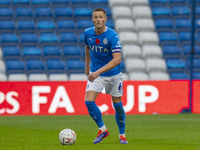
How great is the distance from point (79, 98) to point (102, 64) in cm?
722

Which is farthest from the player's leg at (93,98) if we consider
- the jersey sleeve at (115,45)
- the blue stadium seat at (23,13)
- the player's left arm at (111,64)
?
the blue stadium seat at (23,13)

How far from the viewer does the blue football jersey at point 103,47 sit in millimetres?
6211

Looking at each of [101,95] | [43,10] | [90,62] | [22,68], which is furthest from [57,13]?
[90,62]

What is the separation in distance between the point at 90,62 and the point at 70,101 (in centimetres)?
691

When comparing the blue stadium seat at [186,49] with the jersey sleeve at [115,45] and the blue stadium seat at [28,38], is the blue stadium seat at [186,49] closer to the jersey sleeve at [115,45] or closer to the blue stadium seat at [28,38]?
the blue stadium seat at [28,38]

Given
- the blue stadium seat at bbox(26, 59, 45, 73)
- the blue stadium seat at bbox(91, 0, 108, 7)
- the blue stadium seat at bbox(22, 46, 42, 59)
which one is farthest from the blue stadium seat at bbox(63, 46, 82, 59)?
the blue stadium seat at bbox(91, 0, 108, 7)

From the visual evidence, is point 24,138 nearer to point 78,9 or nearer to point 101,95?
point 101,95

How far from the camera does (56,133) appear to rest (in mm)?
8273

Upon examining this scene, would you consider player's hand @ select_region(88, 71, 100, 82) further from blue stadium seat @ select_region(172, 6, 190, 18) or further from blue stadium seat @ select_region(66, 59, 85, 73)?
blue stadium seat @ select_region(172, 6, 190, 18)

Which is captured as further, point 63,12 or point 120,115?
point 63,12

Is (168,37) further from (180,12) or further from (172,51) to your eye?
(180,12)

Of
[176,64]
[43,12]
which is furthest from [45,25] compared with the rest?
[176,64]

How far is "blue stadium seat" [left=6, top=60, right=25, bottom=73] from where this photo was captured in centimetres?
1683

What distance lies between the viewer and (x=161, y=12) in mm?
19625
